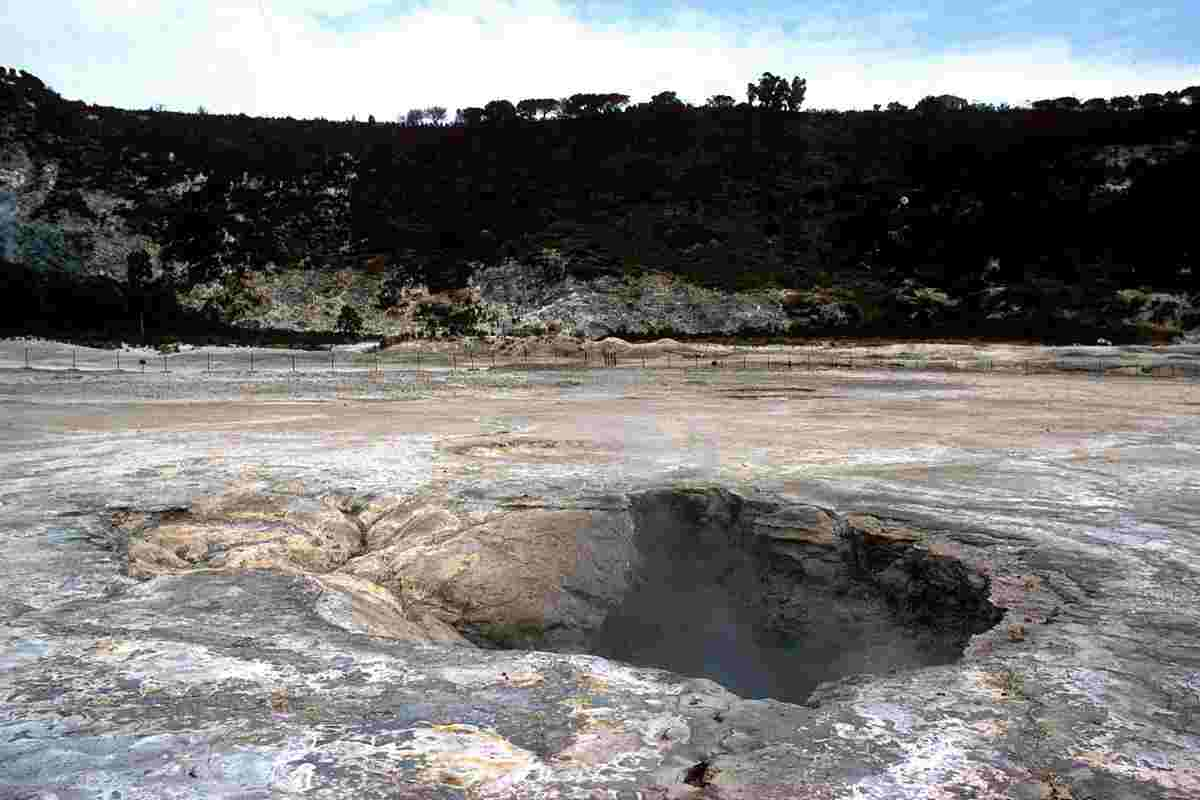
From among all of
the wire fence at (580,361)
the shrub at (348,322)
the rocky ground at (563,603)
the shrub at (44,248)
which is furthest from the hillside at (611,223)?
the rocky ground at (563,603)

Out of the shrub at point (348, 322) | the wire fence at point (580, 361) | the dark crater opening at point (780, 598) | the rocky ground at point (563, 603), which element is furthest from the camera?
the shrub at point (348, 322)

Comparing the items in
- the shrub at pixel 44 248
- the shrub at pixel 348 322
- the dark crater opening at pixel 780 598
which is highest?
the shrub at pixel 44 248

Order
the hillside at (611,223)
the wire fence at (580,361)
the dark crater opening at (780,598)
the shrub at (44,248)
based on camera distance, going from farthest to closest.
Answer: the shrub at (44,248)
the hillside at (611,223)
the wire fence at (580,361)
the dark crater opening at (780,598)

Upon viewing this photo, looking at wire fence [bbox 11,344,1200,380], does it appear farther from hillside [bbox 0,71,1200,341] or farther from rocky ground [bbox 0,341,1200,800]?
rocky ground [bbox 0,341,1200,800]

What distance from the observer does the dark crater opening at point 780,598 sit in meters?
6.82

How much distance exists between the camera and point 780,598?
762 centimetres

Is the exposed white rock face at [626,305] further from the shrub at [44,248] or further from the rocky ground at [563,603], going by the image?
the rocky ground at [563,603]

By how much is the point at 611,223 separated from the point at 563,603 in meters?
49.6

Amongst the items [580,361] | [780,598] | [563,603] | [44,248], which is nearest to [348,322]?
[44,248]

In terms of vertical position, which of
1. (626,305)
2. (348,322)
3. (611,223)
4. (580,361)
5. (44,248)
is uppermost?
(611,223)

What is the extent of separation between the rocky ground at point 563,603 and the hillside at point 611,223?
98.2 feet

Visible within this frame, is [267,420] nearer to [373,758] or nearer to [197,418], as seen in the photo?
[197,418]

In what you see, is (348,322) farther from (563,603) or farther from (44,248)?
(563,603)

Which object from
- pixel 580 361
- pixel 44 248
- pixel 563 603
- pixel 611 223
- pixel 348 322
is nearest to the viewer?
pixel 563 603
